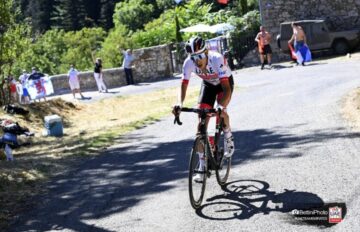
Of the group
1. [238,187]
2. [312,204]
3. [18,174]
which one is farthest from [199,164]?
[18,174]

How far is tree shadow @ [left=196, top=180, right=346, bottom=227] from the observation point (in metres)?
5.77

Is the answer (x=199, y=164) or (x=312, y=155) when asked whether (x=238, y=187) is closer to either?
(x=199, y=164)

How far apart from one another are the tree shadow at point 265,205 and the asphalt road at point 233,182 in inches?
0.5

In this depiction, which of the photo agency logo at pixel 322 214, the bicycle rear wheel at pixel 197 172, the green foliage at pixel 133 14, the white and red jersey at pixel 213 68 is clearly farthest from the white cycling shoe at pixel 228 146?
the green foliage at pixel 133 14

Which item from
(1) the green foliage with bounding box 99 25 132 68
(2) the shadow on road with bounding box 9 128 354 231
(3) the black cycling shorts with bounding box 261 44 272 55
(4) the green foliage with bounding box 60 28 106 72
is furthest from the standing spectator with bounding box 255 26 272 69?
(4) the green foliage with bounding box 60 28 106 72

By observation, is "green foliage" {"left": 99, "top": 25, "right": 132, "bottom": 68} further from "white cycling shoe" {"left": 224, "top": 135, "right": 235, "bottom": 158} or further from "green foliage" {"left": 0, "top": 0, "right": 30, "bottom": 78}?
"white cycling shoe" {"left": 224, "top": 135, "right": 235, "bottom": 158}

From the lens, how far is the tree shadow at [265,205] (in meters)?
5.77

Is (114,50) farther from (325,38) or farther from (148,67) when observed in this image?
(325,38)

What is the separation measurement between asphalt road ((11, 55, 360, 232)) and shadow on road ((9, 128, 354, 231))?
0.05ft

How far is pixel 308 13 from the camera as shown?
94.7 ft

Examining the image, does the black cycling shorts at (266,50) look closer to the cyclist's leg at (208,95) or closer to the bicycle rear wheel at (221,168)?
the bicycle rear wheel at (221,168)

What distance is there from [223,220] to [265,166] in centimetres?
213

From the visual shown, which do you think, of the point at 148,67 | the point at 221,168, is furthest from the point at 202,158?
the point at 148,67

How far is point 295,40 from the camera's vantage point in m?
24.5
